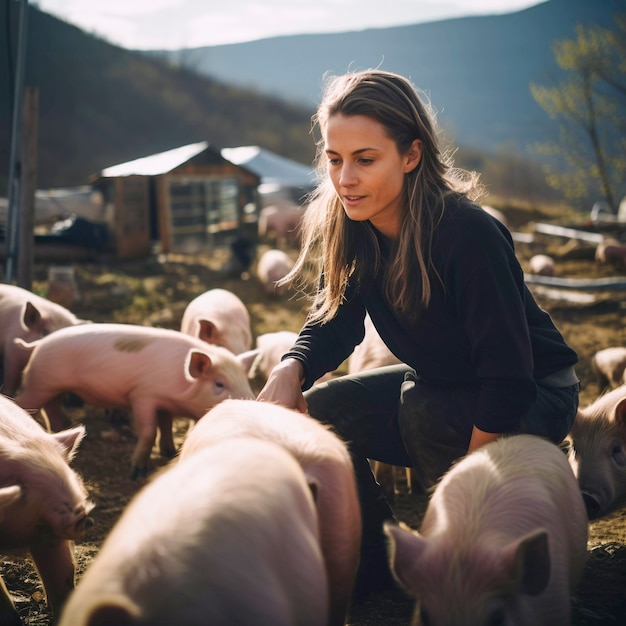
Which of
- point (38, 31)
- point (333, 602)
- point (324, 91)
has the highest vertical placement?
point (38, 31)

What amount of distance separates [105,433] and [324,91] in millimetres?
2313

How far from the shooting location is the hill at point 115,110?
95.3 feet

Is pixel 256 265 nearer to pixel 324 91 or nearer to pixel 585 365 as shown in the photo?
pixel 585 365

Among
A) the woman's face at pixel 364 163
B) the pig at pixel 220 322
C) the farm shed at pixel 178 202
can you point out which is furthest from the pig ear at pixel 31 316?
the farm shed at pixel 178 202

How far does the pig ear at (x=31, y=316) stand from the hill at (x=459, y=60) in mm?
56955

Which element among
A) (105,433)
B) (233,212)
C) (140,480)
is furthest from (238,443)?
(233,212)

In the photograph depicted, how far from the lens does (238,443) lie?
5.11 ft

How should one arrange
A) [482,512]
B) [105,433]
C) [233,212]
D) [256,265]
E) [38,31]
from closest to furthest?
[482,512], [105,433], [256,265], [233,212], [38,31]

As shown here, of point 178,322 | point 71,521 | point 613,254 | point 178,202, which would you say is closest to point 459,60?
point 178,202

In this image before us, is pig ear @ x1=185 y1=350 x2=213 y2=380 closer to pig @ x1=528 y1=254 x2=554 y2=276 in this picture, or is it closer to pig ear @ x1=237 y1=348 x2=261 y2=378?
pig ear @ x1=237 y1=348 x2=261 y2=378

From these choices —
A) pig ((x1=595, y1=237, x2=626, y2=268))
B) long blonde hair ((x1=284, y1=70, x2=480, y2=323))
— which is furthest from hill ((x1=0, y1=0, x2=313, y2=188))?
long blonde hair ((x1=284, y1=70, x2=480, y2=323))

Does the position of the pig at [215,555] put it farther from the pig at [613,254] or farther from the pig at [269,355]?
the pig at [613,254]

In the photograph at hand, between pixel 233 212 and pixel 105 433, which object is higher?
pixel 233 212

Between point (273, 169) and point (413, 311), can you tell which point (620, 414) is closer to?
point (413, 311)
